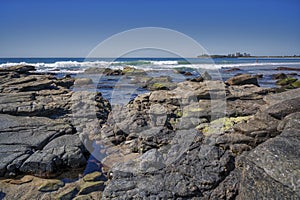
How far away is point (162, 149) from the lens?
5.75 m

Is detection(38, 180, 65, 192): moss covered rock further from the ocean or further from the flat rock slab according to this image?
the ocean

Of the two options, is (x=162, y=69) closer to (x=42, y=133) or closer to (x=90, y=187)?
(x=42, y=133)

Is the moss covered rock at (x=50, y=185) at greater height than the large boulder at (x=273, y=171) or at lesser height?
lesser

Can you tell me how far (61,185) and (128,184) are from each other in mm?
1858

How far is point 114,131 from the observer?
876 cm

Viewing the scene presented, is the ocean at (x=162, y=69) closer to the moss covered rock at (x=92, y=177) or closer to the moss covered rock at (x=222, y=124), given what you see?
the moss covered rock at (x=222, y=124)

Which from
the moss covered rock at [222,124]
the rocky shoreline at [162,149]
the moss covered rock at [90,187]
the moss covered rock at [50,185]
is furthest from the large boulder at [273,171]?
the moss covered rock at [50,185]

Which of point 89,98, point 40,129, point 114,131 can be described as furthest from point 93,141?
point 89,98

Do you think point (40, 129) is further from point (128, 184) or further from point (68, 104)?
point (128, 184)

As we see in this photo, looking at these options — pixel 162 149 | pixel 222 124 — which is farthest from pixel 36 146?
pixel 222 124

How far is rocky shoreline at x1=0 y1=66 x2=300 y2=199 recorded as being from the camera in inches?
158

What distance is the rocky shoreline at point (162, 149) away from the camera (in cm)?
402

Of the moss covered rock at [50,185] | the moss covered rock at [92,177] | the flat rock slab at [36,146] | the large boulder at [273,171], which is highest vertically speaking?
the large boulder at [273,171]

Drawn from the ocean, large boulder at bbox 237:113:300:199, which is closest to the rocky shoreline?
large boulder at bbox 237:113:300:199
